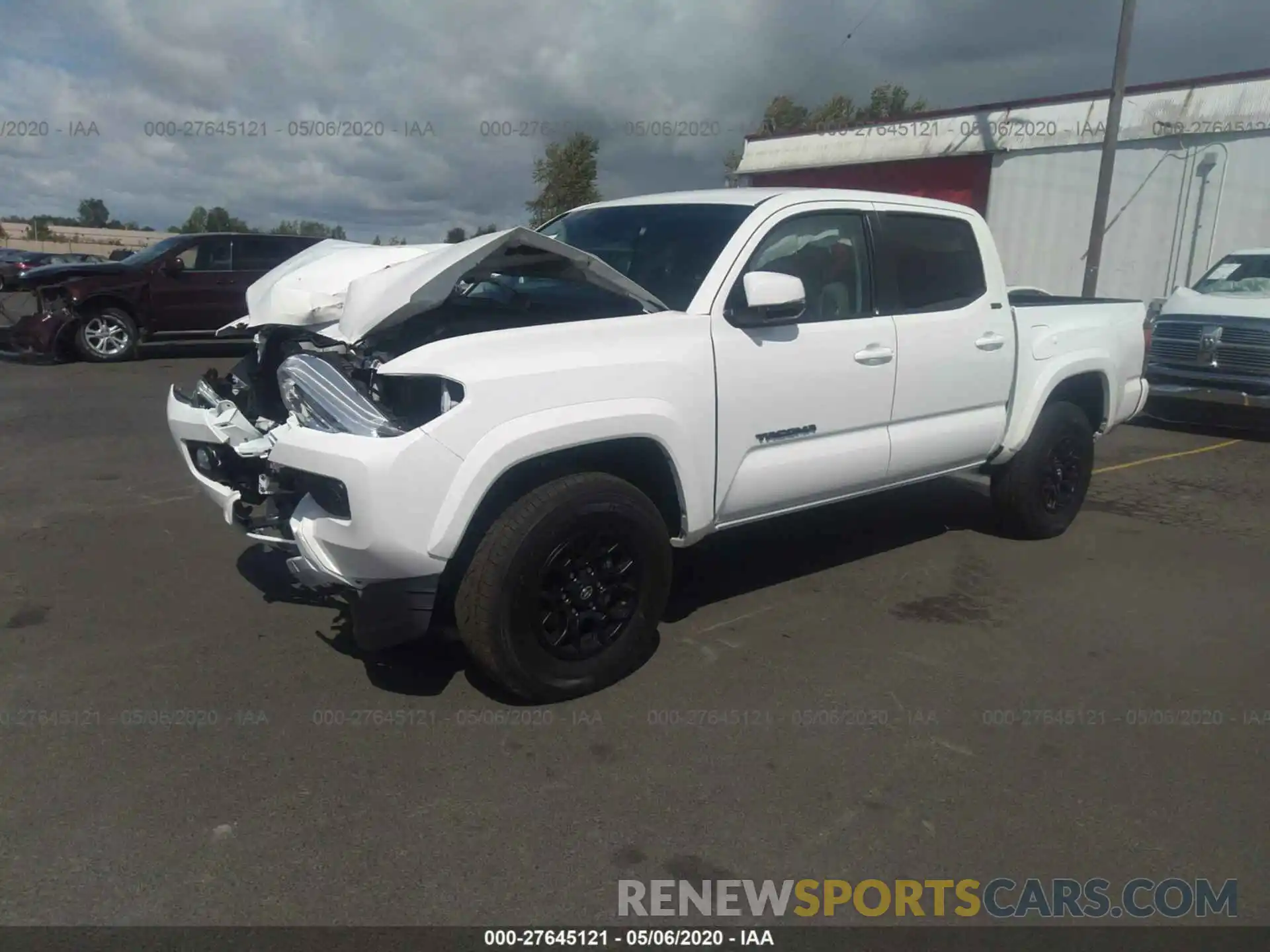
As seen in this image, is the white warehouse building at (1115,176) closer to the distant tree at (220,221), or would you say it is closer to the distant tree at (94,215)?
the distant tree at (220,221)

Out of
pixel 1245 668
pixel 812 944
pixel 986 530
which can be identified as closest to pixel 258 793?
pixel 812 944

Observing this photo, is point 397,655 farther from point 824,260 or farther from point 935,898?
point 824,260

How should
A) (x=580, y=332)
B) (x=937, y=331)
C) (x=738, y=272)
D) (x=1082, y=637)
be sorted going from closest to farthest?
(x=580, y=332) < (x=738, y=272) < (x=1082, y=637) < (x=937, y=331)

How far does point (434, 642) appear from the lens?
4312mm

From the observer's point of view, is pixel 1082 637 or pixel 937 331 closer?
pixel 1082 637

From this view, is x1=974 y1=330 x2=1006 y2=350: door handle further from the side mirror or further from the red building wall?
the red building wall

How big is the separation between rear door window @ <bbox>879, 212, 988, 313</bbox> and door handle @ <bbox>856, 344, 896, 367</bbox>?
238 mm

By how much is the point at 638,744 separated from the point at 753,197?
256 centimetres

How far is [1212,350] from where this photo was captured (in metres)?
10.4

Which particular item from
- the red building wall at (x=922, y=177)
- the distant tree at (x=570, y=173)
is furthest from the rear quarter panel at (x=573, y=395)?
the distant tree at (x=570, y=173)

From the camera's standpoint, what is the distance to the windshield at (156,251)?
1323 centimetres

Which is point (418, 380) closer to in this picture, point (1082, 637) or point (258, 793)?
point (258, 793)

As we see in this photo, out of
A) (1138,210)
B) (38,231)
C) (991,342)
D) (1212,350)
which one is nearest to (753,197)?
(991,342)

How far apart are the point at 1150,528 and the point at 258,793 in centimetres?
578
